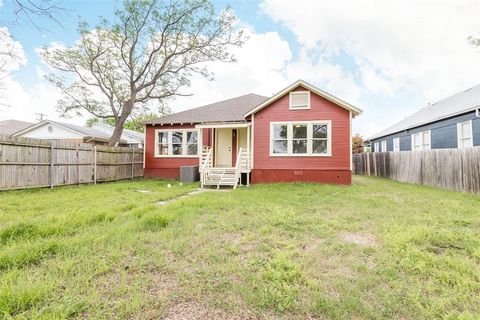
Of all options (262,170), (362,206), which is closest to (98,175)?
(262,170)

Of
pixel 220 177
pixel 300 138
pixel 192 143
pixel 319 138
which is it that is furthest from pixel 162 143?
pixel 319 138

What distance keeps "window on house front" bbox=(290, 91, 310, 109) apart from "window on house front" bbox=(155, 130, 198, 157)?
6.01 metres

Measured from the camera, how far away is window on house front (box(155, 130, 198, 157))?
14.5 metres

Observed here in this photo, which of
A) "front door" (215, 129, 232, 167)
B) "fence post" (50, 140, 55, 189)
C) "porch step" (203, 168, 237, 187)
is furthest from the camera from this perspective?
"front door" (215, 129, 232, 167)

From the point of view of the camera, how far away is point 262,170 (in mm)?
11750

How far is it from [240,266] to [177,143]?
12521 millimetres

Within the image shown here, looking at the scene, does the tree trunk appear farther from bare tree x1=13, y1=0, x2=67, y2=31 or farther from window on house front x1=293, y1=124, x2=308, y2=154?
bare tree x1=13, y1=0, x2=67, y2=31

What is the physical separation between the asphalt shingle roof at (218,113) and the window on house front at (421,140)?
10913 millimetres

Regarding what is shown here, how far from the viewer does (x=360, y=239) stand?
→ 403cm

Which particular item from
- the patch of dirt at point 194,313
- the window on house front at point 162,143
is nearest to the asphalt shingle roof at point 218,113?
the window on house front at point 162,143

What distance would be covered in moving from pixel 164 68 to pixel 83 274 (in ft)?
56.5

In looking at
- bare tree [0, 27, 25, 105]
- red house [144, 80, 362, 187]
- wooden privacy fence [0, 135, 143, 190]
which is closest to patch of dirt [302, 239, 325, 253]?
bare tree [0, 27, 25, 105]

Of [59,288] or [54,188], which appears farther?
[54,188]

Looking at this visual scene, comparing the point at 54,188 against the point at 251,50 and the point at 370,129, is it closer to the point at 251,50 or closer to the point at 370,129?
the point at 251,50
